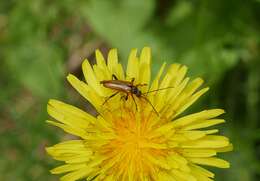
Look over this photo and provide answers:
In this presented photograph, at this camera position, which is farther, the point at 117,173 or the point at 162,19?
the point at 162,19

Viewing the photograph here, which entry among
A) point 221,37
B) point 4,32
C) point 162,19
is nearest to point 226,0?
point 221,37

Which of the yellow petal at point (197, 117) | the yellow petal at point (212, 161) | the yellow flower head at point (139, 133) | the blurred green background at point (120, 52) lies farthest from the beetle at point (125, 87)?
the blurred green background at point (120, 52)

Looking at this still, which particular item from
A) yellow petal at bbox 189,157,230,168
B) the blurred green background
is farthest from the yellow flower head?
the blurred green background

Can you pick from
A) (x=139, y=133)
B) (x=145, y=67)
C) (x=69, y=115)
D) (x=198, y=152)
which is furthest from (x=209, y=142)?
(x=69, y=115)

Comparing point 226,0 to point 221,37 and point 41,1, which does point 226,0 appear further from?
point 41,1

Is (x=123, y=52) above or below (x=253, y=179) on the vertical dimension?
above

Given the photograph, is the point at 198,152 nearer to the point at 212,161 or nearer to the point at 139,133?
Result: the point at 212,161
